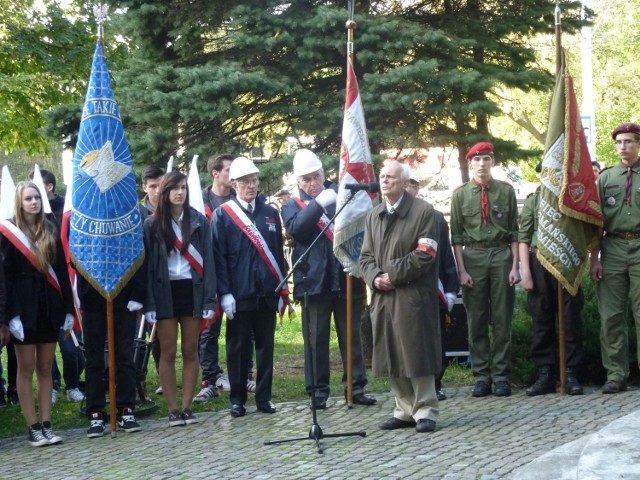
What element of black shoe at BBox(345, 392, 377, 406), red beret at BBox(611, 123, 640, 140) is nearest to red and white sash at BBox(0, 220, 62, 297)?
black shoe at BBox(345, 392, 377, 406)

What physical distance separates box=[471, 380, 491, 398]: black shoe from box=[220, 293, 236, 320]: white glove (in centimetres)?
247

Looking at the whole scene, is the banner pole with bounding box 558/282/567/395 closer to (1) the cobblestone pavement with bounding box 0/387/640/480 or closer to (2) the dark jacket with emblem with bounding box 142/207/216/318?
(1) the cobblestone pavement with bounding box 0/387/640/480

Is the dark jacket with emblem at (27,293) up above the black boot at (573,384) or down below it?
above

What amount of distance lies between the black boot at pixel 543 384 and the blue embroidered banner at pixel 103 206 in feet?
12.7

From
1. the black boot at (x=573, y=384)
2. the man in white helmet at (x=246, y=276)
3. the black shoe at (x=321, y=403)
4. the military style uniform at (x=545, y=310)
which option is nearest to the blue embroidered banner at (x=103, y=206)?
the man in white helmet at (x=246, y=276)

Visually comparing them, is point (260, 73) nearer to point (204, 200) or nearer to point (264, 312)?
point (204, 200)

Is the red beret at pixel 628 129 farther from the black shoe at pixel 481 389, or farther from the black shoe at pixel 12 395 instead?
the black shoe at pixel 12 395

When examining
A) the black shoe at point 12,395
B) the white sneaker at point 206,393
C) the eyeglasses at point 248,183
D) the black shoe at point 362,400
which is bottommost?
the black shoe at point 362,400

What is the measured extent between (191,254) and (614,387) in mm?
4118

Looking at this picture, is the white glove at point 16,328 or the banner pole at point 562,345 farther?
the banner pole at point 562,345

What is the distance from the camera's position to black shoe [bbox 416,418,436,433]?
8.30 meters

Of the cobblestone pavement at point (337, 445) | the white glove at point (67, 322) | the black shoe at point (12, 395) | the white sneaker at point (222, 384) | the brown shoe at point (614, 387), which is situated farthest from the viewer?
the white sneaker at point (222, 384)

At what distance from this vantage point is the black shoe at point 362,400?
977 cm

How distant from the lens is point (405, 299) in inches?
329
